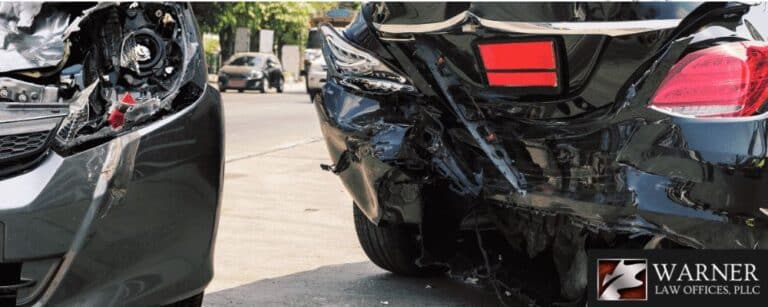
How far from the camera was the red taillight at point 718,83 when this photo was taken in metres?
2.45

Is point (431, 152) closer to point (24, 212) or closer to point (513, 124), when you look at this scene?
point (513, 124)

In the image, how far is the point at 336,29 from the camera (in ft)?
12.7

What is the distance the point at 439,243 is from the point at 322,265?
113 cm

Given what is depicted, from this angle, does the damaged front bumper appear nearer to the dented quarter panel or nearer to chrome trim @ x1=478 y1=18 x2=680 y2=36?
the dented quarter panel

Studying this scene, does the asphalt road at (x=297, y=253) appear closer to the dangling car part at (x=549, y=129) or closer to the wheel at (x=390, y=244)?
the wheel at (x=390, y=244)

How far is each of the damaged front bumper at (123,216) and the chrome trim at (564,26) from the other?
74cm

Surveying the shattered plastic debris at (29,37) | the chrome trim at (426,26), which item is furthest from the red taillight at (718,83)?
the shattered plastic debris at (29,37)

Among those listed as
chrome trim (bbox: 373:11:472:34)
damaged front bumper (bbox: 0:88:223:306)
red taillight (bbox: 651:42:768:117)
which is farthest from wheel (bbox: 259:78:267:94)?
red taillight (bbox: 651:42:768:117)

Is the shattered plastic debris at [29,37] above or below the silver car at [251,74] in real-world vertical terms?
below

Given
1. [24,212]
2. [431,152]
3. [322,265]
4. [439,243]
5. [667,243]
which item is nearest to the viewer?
[24,212]

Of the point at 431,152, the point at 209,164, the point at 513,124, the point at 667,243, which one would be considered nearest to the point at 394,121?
the point at 431,152

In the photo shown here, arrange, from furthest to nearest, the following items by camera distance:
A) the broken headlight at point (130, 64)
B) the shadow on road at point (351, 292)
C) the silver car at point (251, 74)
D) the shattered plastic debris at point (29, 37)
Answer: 1. the silver car at point (251, 74)
2. the shadow on road at point (351, 292)
3. the shattered plastic debris at point (29, 37)
4. the broken headlight at point (130, 64)

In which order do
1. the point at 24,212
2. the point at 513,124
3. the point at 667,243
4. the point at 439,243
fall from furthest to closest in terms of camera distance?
the point at 439,243
the point at 513,124
the point at 667,243
the point at 24,212

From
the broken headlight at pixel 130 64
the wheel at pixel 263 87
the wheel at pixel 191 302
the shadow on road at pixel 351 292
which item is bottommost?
the shadow on road at pixel 351 292
